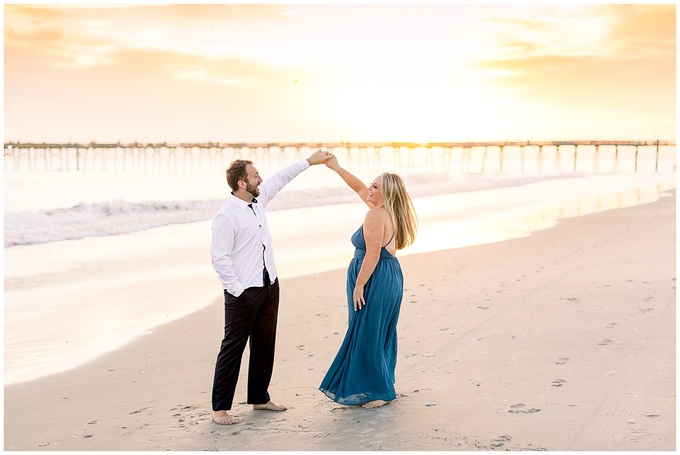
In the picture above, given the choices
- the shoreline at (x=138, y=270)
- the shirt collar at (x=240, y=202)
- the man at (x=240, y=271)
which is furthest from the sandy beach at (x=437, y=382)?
the shirt collar at (x=240, y=202)

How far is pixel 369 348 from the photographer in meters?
5.38

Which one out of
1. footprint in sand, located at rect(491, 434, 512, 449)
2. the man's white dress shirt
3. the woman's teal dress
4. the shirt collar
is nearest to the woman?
the woman's teal dress

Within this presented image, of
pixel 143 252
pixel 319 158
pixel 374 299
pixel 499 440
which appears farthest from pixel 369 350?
pixel 143 252

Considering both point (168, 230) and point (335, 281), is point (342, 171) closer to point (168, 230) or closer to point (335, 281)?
point (335, 281)

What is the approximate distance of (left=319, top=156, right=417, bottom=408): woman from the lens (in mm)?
5297

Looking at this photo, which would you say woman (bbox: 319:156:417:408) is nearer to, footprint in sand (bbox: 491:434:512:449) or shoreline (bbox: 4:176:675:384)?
footprint in sand (bbox: 491:434:512:449)

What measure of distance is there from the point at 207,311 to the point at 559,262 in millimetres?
5733

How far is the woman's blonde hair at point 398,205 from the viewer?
17.3 ft

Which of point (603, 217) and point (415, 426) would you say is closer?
point (415, 426)

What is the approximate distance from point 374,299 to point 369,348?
1.15 feet

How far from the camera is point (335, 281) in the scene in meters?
10.9

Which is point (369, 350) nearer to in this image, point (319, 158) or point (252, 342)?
point (252, 342)

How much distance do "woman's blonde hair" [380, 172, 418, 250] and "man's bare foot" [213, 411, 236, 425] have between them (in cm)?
172

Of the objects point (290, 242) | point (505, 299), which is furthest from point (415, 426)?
point (290, 242)
